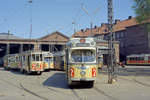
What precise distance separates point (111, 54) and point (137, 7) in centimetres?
1079

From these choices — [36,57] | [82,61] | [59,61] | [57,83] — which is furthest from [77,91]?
[59,61]

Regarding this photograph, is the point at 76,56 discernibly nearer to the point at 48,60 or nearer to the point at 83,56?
the point at 83,56

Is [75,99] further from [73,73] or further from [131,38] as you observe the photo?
[131,38]

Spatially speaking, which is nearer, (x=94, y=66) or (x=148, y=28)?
(x=94, y=66)

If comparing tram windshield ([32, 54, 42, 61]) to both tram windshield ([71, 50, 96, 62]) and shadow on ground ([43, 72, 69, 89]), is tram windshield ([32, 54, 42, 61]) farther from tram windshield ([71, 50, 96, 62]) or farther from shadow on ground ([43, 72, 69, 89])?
tram windshield ([71, 50, 96, 62])

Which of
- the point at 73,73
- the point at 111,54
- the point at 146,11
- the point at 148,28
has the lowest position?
the point at 73,73

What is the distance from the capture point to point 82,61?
13.8 m

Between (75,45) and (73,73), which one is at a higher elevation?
(75,45)

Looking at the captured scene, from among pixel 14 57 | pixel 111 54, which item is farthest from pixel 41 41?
pixel 111 54

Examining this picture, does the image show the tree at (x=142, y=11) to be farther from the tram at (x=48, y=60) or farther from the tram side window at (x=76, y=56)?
the tram at (x=48, y=60)

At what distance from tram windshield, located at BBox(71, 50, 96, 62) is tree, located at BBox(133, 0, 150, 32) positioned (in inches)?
507

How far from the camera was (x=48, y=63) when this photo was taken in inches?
1336

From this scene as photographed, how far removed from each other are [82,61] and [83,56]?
34 centimetres

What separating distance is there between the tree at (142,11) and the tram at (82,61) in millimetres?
12670
